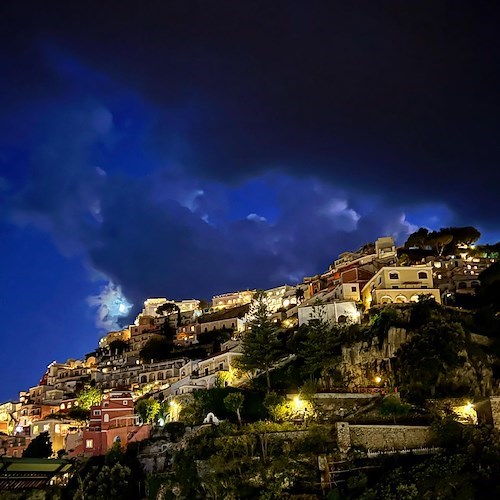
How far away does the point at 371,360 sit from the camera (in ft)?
129

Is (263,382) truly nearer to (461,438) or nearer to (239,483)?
(239,483)

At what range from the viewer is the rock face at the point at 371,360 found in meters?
38.3

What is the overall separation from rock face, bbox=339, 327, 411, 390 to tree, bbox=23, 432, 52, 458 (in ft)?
76.3

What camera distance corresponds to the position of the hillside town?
136ft

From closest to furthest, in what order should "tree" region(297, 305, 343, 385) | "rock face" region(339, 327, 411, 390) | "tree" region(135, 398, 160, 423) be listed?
1. "rock face" region(339, 327, 411, 390)
2. "tree" region(297, 305, 343, 385)
3. "tree" region(135, 398, 160, 423)

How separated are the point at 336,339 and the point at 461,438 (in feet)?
46.3

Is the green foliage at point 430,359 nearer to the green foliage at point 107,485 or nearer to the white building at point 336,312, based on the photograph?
the white building at point 336,312

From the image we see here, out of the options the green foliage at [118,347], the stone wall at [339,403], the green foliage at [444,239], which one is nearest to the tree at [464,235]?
the green foliage at [444,239]

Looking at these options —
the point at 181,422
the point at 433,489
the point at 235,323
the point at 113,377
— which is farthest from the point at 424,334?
the point at 113,377

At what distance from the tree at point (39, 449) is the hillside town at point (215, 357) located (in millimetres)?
1039

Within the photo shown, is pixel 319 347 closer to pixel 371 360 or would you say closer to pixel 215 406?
pixel 371 360

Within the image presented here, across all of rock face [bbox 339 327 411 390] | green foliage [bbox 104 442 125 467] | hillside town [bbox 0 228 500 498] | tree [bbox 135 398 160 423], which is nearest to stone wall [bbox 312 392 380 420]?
hillside town [bbox 0 228 500 498]

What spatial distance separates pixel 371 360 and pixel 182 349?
32.4m

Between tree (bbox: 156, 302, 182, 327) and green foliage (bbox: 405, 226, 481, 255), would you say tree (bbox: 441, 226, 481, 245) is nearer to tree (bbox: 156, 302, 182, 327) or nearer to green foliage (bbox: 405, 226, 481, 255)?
green foliage (bbox: 405, 226, 481, 255)
